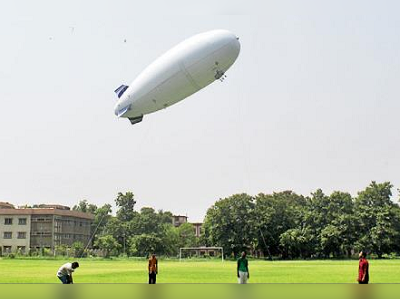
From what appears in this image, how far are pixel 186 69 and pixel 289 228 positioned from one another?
79.6m

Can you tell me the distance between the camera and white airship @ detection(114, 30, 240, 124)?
1471 inches

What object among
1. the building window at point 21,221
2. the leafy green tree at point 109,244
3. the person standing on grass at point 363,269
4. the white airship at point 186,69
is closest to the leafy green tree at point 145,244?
the leafy green tree at point 109,244

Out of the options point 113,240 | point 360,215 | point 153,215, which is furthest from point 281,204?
point 113,240

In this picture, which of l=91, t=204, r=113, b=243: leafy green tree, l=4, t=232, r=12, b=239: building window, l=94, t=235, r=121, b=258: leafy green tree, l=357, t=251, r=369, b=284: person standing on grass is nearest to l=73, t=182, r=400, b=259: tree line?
l=94, t=235, r=121, b=258: leafy green tree

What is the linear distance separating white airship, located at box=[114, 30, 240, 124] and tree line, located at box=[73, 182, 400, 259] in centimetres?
6844

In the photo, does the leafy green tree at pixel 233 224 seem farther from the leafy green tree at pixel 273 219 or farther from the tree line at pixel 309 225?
the leafy green tree at pixel 273 219

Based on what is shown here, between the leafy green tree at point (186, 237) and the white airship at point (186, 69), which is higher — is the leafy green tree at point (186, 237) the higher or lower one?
the lower one

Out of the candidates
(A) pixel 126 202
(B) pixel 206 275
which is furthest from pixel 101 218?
(B) pixel 206 275

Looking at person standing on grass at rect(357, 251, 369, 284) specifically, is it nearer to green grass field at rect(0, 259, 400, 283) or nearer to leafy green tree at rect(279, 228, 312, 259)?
green grass field at rect(0, 259, 400, 283)

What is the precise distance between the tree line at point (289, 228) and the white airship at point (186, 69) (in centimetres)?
6844

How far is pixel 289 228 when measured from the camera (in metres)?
Result: 112

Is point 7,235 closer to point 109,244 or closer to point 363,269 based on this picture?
point 109,244

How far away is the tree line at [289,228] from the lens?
103 m

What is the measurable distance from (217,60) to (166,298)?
24.6 m
